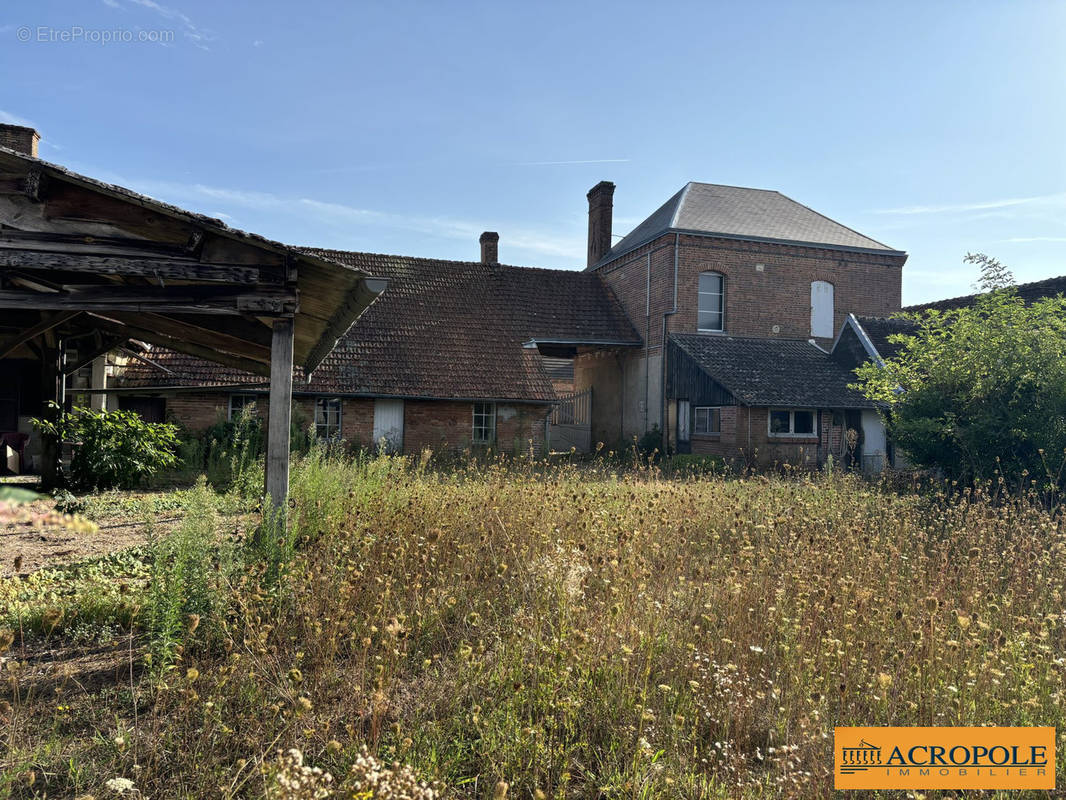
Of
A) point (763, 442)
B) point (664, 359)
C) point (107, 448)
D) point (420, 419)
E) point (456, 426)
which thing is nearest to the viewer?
point (107, 448)

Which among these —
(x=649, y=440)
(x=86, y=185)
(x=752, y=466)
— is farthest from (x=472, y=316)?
(x=86, y=185)

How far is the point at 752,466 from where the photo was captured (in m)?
20.6

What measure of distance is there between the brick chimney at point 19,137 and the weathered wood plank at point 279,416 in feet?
50.8

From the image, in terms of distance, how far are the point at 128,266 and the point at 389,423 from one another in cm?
1414

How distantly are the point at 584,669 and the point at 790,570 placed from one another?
233 centimetres

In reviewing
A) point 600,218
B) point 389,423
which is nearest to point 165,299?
point 389,423

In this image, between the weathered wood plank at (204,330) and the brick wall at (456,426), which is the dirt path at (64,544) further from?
the brick wall at (456,426)

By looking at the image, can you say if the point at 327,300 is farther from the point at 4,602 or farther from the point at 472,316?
the point at 472,316

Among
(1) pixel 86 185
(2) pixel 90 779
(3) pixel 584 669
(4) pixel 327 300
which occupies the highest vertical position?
(1) pixel 86 185

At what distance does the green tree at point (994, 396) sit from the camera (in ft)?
33.9

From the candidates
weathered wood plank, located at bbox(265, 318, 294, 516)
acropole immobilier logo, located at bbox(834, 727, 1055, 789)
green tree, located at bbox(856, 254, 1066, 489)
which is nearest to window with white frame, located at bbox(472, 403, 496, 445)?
green tree, located at bbox(856, 254, 1066, 489)

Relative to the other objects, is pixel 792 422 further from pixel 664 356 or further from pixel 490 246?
pixel 490 246

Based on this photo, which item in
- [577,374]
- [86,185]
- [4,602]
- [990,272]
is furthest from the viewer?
[577,374]

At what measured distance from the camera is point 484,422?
2144cm
